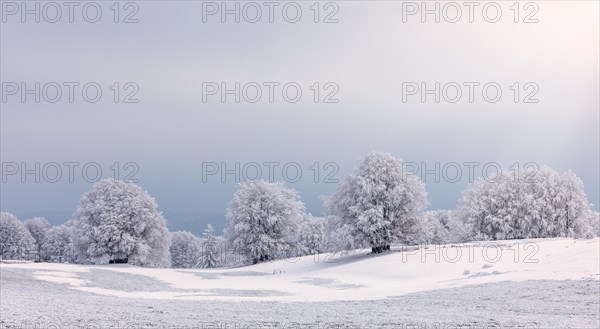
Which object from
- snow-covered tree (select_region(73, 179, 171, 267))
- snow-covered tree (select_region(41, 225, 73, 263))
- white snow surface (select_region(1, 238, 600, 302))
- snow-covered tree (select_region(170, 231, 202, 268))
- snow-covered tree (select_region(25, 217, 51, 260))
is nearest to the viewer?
white snow surface (select_region(1, 238, 600, 302))

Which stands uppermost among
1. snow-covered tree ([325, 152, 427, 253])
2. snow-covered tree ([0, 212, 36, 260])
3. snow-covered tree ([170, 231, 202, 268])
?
snow-covered tree ([325, 152, 427, 253])

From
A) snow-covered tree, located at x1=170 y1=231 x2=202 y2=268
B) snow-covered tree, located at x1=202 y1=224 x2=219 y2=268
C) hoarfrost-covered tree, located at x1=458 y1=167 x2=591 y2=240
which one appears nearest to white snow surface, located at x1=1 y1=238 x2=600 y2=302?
hoarfrost-covered tree, located at x1=458 y1=167 x2=591 y2=240

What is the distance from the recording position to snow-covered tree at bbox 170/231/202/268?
102 m

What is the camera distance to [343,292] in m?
28.0

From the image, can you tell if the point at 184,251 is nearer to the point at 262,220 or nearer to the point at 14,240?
the point at 14,240

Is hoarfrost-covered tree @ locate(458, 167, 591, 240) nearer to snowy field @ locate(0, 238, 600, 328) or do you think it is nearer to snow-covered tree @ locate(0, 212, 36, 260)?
snowy field @ locate(0, 238, 600, 328)

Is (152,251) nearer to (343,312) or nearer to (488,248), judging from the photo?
(488,248)

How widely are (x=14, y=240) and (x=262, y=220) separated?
1935 inches

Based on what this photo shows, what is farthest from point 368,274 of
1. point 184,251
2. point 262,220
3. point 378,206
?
point 184,251

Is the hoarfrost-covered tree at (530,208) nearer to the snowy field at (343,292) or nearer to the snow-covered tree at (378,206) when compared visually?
the snow-covered tree at (378,206)

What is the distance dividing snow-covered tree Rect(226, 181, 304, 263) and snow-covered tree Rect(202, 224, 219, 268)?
29.6 meters

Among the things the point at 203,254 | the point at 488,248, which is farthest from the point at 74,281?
the point at 203,254

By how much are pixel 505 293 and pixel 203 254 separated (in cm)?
7441

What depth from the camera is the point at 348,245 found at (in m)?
45.1
